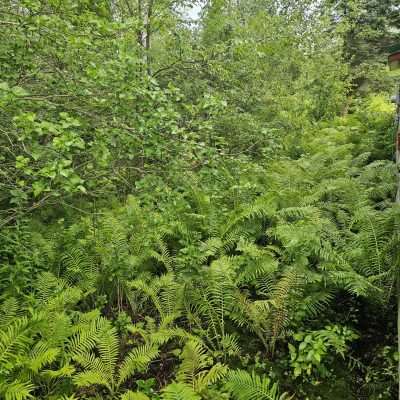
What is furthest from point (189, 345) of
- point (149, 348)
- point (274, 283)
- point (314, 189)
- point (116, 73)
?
point (314, 189)

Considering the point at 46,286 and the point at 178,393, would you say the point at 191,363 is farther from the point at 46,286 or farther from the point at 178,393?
the point at 46,286

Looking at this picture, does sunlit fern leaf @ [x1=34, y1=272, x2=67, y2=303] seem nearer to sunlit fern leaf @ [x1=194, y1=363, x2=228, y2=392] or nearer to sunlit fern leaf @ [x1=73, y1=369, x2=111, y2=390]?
sunlit fern leaf @ [x1=73, y1=369, x2=111, y2=390]

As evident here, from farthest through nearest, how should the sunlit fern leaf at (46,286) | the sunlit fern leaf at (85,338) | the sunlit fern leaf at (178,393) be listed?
1. the sunlit fern leaf at (46,286)
2. the sunlit fern leaf at (85,338)
3. the sunlit fern leaf at (178,393)

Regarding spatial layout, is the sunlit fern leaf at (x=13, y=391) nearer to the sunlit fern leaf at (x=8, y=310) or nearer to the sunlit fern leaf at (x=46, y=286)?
the sunlit fern leaf at (x=8, y=310)

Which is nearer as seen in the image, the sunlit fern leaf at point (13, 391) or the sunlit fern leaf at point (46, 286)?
the sunlit fern leaf at point (13, 391)

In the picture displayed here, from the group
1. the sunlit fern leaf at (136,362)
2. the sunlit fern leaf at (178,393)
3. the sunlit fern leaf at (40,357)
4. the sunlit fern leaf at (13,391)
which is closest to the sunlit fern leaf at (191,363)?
the sunlit fern leaf at (136,362)

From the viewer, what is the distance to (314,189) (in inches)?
189

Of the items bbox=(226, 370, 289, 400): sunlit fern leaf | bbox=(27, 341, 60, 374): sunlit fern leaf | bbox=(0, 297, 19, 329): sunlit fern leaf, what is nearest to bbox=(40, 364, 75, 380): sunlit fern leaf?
bbox=(27, 341, 60, 374): sunlit fern leaf

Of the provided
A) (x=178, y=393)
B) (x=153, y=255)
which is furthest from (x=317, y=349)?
(x=153, y=255)

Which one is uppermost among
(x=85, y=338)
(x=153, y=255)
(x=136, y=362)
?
(x=153, y=255)

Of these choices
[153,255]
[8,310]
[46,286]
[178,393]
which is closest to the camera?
[178,393]

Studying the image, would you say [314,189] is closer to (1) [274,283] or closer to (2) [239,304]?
(1) [274,283]

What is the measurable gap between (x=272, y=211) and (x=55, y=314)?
7.89 feet

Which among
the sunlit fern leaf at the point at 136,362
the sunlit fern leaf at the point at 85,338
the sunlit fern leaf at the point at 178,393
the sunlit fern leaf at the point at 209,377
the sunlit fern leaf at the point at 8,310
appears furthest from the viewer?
the sunlit fern leaf at the point at 8,310
